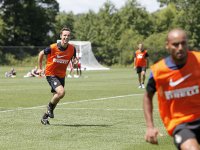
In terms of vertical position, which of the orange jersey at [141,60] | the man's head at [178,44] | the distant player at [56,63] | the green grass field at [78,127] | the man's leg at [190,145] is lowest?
the orange jersey at [141,60]

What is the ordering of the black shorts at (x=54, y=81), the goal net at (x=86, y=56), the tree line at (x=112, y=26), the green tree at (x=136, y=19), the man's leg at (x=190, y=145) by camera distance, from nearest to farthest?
the man's leg at (x=190, y=145) < the black shorts at (x=54, y=81) < the goal net at (x=86, y=56) < the tree line at (x=112, y=26) < the green tree at (x=136, y=19)

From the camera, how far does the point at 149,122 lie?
6.19 metres

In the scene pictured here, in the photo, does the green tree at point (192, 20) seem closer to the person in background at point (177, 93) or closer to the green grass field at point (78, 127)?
the green grass field at point (78, 127)

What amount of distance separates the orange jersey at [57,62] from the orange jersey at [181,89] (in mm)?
7112

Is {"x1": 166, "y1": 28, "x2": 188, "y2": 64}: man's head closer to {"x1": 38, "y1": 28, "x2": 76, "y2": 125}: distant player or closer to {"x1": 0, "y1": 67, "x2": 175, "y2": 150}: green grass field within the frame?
{"x1": 0, "y1": 67, "x2": 175, "y2": 150}: green grass field

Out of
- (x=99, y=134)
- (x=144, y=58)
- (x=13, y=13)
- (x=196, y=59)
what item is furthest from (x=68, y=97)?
(x=13, y=13)

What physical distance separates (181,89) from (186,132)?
0.48 meters

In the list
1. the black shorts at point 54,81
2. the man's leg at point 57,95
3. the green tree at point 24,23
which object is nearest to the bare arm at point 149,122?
the man's leg at point 57,95

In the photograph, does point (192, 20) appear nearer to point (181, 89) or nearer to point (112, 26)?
point (112, 26)

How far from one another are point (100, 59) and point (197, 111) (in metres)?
67.2

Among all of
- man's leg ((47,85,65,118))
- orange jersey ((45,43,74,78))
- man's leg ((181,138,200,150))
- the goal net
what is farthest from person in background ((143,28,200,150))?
the goal net

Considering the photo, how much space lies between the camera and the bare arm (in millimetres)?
6047

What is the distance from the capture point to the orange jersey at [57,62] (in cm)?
1327

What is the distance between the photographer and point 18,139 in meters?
10.5
